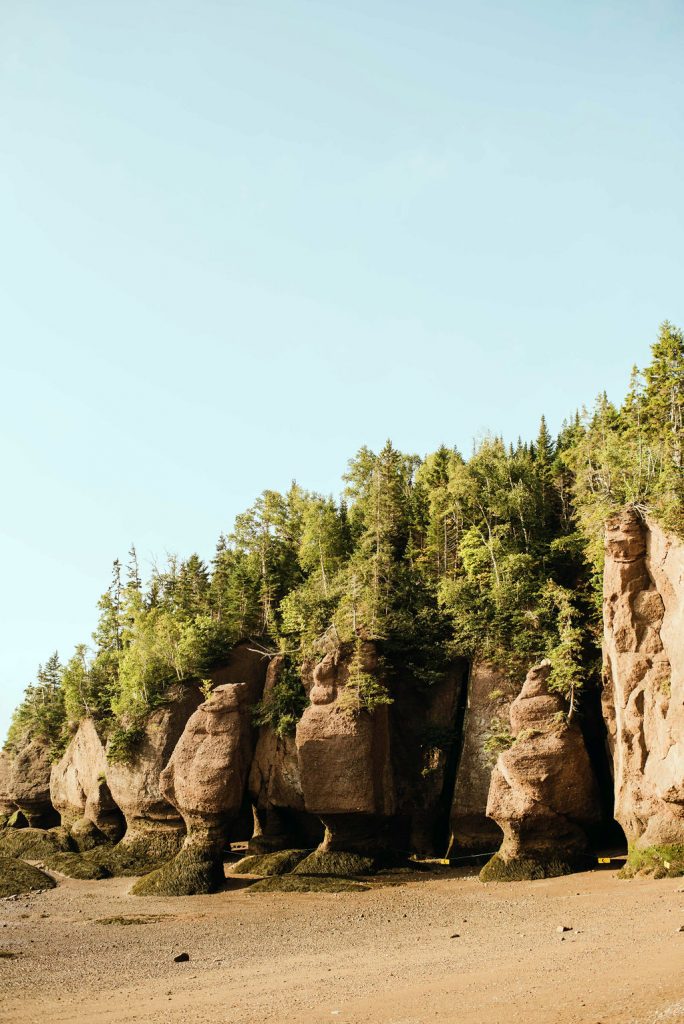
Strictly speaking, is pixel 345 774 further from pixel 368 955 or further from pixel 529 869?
pixel 368 955

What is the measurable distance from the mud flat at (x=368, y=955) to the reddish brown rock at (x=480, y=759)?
257cm

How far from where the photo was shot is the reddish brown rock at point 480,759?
39.4 m

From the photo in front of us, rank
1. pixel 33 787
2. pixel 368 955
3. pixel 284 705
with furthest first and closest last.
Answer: pixel 33 787
pixel 284 705
pixel 368 955

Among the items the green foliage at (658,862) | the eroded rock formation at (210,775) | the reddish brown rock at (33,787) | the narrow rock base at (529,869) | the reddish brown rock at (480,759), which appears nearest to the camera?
the green foliage at (658,862)

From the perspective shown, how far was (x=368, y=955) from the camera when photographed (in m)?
23.1

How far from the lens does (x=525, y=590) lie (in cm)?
4231

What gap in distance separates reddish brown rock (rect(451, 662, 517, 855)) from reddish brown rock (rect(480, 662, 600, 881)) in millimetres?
3217

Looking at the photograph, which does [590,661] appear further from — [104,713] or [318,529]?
[104,713]

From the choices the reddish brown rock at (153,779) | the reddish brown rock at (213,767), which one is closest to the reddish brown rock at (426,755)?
the reddish brown rock at (213,767)

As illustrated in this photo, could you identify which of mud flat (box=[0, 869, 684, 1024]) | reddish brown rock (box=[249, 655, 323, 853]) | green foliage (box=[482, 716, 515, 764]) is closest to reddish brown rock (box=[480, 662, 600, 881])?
mud flat (box=[0, 869, 684, 1024])

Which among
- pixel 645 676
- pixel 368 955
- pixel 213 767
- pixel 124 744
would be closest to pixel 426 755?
pixel 213 767

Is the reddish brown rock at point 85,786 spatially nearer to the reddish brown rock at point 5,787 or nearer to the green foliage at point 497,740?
the reddish brown rock at point 5,787

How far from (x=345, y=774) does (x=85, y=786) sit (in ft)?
82.7

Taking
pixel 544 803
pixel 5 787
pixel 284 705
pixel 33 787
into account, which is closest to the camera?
pixel 544 803
